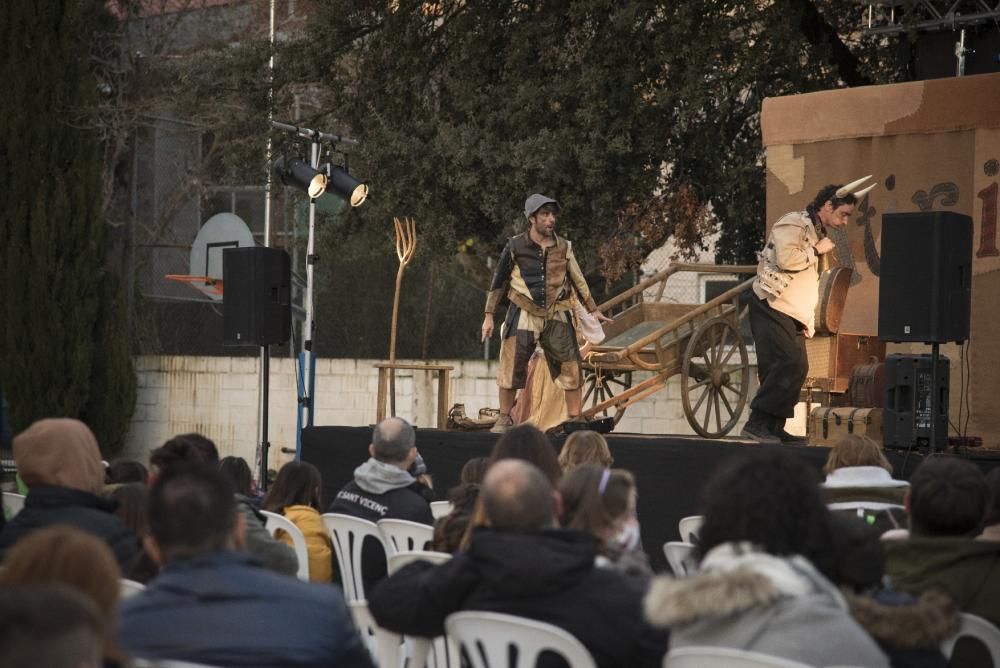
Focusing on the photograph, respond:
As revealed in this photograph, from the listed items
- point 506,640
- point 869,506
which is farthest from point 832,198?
point 506,640

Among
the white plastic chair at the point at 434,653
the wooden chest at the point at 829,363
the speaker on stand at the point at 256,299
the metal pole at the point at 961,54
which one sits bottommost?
the white plastic chair at the point at 434,653

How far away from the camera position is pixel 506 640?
2891 millimetres

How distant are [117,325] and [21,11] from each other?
10.5 feet

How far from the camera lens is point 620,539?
3.48 m

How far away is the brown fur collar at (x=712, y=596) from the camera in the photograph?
2.50 metres

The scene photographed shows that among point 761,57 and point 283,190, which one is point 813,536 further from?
point 283,190

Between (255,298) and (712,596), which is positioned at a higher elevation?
(255,298)

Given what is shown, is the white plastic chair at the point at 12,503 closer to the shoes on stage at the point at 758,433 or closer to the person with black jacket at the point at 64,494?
the person with black jacket at the point at 64,494

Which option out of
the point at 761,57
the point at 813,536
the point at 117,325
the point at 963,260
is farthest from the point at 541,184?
the point at 813,536

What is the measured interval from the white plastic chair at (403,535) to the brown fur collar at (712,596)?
2.16m

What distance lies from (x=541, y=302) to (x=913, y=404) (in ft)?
8.14

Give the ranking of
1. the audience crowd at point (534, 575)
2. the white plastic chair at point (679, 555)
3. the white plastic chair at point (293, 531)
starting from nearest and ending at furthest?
the audience crowd at point (534, 575) → the white plastic chair at point (679, 555) → the white plastic chair at point (293, 531)

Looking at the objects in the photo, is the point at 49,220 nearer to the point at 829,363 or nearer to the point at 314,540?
the point at 829,363

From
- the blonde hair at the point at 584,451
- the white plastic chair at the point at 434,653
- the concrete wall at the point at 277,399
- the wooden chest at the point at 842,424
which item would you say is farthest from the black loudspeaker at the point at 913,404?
the concrete wall at the point at 277,399
